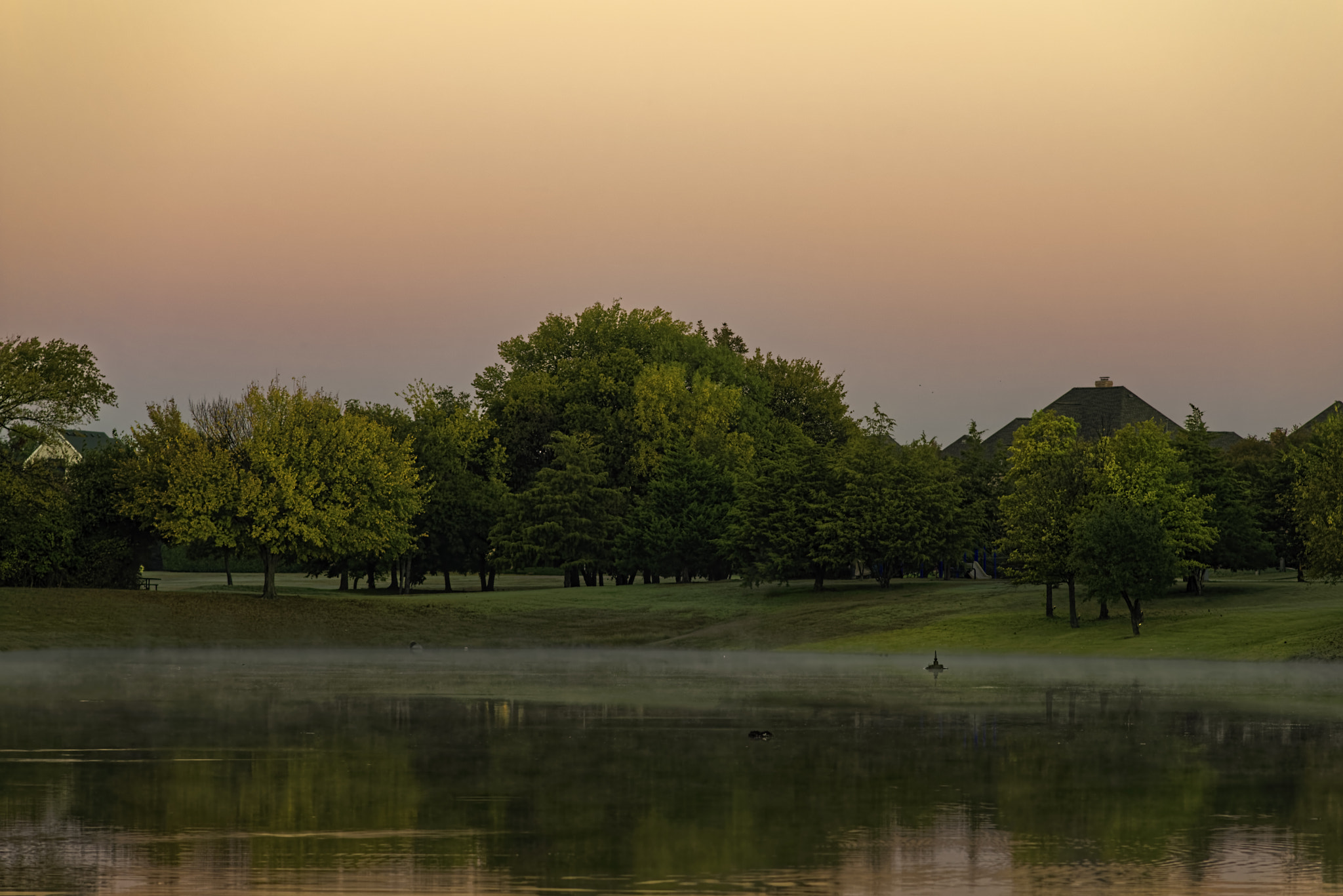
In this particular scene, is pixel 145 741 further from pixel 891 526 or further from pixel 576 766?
pixel 891 526

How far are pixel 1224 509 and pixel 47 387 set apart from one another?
54060 mm

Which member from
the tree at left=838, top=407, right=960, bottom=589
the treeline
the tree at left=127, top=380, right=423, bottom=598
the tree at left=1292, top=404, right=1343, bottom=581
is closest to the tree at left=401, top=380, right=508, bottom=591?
the treeline

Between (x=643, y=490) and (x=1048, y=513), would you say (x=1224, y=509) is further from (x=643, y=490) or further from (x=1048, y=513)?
(x=643, y=490)

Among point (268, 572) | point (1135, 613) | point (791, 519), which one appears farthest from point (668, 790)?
point (791, 519)

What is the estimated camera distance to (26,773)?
803 inches

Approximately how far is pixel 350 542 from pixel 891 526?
26605 millimetres

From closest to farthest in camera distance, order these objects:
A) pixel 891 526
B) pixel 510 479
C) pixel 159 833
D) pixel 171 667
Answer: pixel 159 833
pixel 171 667
pixel 891 526
pixel 510 479

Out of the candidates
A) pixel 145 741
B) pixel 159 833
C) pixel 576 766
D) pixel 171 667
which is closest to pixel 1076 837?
pixel 576 766

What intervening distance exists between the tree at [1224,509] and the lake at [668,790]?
32.8 meters

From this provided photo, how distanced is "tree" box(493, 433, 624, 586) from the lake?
54.8 m

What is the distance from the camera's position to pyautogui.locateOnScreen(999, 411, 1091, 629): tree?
62.5m

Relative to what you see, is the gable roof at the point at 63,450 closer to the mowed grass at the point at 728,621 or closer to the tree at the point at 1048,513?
the mowed grass at the point at 728,621

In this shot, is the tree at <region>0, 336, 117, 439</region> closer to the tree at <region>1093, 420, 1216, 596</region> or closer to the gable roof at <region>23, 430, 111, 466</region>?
the gable roof at <region>23, 430, 111, 466</region>

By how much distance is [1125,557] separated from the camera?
58.0 meters
